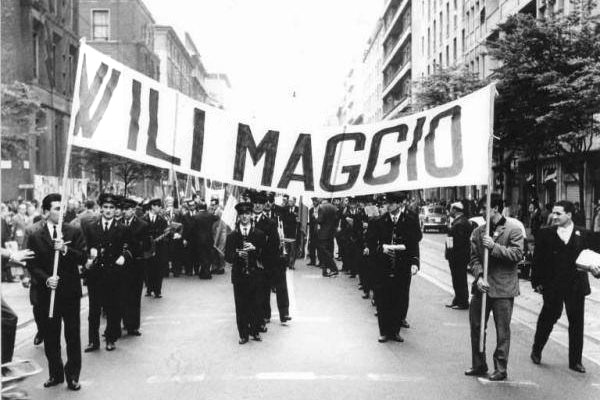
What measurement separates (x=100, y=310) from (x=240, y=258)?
183 centimetres

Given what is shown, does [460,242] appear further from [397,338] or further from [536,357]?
[536,357]

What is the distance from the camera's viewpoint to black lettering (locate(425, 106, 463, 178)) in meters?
7.86

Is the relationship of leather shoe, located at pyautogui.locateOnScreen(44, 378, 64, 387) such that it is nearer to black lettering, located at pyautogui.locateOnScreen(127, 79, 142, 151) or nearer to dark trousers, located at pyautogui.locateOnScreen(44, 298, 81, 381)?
dark trousers, located at pyautogui.locateOnScreen(44, 298, 81, 381)

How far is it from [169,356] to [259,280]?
5.73ft

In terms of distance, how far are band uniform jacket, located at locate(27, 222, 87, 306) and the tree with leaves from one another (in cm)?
1812

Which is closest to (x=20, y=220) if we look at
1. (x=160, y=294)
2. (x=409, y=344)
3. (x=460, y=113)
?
(x=160, y=294)

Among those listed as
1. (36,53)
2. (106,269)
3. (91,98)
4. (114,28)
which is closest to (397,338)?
(106,269)

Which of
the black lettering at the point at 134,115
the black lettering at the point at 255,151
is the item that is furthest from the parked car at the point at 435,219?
the black lettering at the point at 134,115

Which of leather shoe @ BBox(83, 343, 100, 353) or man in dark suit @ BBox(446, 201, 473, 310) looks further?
man in dark suit @ BBox(446, 201, 473, 310)

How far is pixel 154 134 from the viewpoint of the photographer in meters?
7.64

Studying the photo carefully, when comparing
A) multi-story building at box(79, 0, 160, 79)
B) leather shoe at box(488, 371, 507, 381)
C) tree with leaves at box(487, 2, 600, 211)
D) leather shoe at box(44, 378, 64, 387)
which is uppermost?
multi-story building at box(79, 0, 160, 79)

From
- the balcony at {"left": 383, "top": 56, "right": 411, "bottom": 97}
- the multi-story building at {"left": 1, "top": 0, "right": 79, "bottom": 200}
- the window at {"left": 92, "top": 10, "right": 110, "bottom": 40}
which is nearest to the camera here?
the multi-story building at {"left": 1, "top": 0, "right": 79, "bottom": 200}

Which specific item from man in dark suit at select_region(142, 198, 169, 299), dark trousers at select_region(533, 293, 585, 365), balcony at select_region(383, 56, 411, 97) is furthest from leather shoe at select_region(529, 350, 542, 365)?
balcony at select_region(383, 56, 411, 97)

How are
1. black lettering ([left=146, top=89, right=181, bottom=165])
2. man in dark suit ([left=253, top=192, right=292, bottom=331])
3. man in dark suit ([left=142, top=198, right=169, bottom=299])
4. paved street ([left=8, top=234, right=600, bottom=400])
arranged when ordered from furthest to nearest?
man in dark suit ([left=142, top=198, right=169, bottom=299]) → man in dark suit ([left=253, top=192, right=292, bottom=331]) → black lettering ([left=146, top=89, right=181, bottom=165]) → paved street ([left=8, top=234, right=600, bottom=400])
